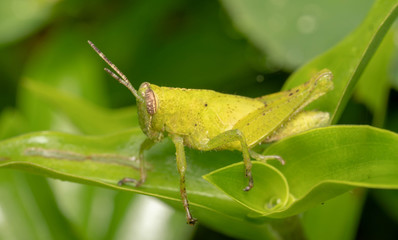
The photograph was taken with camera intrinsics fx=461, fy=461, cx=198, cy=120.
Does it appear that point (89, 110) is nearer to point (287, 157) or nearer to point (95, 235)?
point (95, 235)

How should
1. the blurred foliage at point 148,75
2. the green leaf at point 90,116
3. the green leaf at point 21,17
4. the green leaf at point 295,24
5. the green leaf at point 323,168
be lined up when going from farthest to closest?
the green leaf at point 21,17, the green leaf at point 295,24, the green leaf at point 90,116, the blurred foliage at point 148,75, the green leaf at point 323,168

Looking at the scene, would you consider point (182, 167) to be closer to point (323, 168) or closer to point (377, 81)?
point (323, 168)

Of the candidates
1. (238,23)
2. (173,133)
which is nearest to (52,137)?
(173,133)

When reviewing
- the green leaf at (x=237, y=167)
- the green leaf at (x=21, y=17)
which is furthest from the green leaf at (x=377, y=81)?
the green leaf at (x=21, y=17)

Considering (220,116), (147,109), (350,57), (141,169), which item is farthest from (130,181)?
(350,57)

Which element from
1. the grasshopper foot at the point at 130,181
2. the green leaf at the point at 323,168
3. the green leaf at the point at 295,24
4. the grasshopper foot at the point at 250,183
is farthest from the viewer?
the green leaf at the point at 295,24

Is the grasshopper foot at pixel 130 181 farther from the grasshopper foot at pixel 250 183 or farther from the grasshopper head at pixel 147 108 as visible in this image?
the grasshopper foot at pixel 250 183
